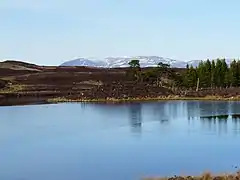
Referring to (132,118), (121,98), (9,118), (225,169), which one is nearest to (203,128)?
(132,118)

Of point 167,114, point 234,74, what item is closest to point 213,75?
point 234,74

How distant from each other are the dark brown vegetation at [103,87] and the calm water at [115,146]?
20422mm

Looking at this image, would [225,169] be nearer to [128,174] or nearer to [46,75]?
[128,174]

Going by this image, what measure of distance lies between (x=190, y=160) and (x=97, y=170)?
3759 millimetres

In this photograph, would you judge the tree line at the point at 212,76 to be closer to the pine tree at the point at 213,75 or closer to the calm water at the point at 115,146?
the pine tree at the point at 213,75

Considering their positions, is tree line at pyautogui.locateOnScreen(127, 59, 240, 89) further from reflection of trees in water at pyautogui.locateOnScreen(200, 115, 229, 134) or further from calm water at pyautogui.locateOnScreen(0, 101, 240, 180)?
reflection of trees in water at pyautogui.locateOnScreen(200, 115, 229, 134)

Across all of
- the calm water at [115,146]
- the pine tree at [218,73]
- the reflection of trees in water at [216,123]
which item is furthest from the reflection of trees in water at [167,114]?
the pine tree at [218,73]

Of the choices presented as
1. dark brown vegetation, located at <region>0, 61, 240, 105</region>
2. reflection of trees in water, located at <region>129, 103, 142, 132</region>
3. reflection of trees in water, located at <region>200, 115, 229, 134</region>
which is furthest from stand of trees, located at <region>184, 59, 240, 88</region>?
reflection of trees in water, located at <region>200, 115, 229, 134</region>

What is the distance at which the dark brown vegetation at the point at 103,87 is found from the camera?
56.4 meters

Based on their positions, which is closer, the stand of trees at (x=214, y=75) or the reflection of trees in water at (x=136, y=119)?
the reflection of trees in water at (x=136, y=119)

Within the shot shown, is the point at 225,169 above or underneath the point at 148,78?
underneath

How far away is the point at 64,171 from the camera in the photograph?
52.8 feet

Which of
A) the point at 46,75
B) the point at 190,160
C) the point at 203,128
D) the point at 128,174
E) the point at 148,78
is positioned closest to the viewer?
the point at 128,174

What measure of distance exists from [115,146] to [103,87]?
39.2 meters
